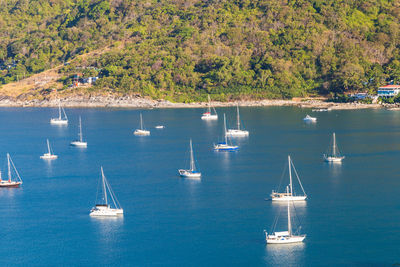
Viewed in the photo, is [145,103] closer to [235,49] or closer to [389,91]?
[235,49]

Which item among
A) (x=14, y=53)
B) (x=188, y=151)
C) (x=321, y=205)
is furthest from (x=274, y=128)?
(x=14, y=53)

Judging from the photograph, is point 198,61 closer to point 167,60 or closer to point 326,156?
point 167,60

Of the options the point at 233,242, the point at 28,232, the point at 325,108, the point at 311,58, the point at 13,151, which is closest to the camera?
the point at 233,242

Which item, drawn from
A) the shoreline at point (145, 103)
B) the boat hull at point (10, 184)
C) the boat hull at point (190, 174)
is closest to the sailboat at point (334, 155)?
the boat hull at point (190, 174)

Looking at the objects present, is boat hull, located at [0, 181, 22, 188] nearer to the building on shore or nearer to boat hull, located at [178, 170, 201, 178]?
boat hull, located at [178, 170, 201, 178]

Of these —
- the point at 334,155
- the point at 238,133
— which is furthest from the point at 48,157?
the point at 334,155

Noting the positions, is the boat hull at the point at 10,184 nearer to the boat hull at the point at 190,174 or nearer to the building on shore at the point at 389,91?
the boat hull at the point at 190,174
